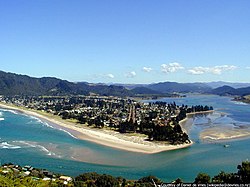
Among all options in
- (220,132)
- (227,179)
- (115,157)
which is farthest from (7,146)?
(220,132)

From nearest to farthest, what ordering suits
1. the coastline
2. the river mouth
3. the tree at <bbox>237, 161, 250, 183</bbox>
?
1. the tree at <bbox>237, 161, 250, 183</bbox>
2. the coastline
3. the river mouth

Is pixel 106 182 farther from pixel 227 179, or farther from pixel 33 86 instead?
pixel 33 86

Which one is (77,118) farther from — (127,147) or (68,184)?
(68,184)

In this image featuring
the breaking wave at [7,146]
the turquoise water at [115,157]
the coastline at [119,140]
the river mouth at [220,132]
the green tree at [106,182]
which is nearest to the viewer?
the green tree at [106,182]

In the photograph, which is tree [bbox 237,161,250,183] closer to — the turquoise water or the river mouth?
the turquoise water

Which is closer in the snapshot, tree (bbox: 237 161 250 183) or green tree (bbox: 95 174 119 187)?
tree (bbox: 237 161 250 183)

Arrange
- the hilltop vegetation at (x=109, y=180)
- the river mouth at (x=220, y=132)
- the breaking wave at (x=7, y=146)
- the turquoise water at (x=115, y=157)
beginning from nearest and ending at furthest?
the hilltop vegetation at (x=109, y=180) → the turquoise water at (x=115, y=157) → the breaking wave at (x=7, y=146) → the river mouth at (x=220, y=132)

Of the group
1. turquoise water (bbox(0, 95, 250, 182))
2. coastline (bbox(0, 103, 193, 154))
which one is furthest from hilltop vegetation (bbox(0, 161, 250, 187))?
coastline (bbox(0, 103, 193, 154))

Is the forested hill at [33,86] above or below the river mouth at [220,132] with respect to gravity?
above

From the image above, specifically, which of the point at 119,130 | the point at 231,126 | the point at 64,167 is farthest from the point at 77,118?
the point at 64,167

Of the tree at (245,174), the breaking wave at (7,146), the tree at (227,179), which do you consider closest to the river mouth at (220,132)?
the tree at (227,179)

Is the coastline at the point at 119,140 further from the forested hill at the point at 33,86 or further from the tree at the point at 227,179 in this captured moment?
the forested hill at the point at 33,86
